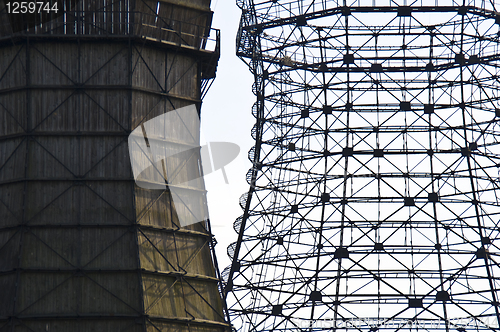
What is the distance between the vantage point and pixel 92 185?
110 feet

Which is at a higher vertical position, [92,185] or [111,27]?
[111,27]

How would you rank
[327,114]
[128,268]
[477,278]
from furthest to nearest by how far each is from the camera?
[327,114], [477,278], [128,268]

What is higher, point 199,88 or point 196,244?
point 199,88

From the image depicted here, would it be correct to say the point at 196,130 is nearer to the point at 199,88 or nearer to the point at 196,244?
the point at 199,88

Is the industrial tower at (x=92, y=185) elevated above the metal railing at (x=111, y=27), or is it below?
below

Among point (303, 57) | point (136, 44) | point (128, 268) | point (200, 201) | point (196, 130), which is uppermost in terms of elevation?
point (303, 57)

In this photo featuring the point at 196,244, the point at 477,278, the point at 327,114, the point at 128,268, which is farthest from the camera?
the point at 327,114

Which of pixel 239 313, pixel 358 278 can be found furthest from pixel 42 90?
pixel 358 278

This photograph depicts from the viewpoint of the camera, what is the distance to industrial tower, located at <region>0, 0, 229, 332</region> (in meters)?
32.2

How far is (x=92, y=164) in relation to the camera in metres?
33.8

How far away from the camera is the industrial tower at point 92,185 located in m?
32.2

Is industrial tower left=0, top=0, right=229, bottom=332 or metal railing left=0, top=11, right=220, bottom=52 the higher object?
metal railing left=0, top=11, right=220, bottom=52

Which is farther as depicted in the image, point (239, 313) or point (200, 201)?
point (239, 313)

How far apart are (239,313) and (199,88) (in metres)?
11.8
